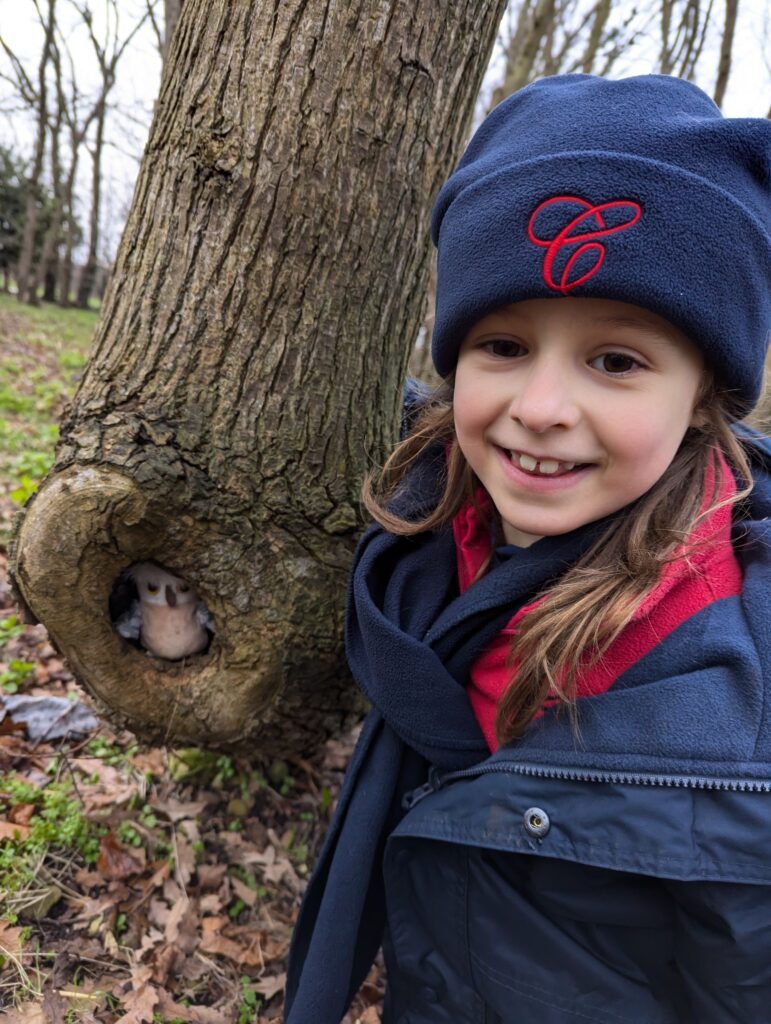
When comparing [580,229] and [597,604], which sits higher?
[580,229]

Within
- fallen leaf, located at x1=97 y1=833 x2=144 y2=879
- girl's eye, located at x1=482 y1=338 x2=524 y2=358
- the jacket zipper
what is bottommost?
fallen leaf, located at x1=97 y1=833 x2=144 y2=879

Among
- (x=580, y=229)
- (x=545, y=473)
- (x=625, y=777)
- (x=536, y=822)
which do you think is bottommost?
(x=536, y=822)

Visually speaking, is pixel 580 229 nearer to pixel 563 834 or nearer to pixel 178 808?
pixel 563 834

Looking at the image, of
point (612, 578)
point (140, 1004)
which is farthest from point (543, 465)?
point (140, 1004)

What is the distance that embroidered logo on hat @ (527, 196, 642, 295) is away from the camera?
46.3 inches

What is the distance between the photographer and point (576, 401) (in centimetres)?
127

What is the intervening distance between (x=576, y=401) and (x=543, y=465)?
6.4 inches

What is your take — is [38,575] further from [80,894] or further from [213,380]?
[80,894]

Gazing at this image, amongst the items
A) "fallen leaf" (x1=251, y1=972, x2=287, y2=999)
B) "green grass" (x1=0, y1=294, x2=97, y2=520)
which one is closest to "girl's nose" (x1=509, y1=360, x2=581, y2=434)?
"green grass" (x1=0, y1=294, x2=97, y2=520)

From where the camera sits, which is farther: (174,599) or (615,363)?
(174,599)

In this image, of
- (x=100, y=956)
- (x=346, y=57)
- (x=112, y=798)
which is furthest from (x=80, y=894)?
(x=346, y=57)

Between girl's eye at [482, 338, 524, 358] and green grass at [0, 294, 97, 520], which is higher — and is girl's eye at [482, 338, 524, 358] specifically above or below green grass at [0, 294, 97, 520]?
above

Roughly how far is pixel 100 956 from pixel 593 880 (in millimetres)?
1661

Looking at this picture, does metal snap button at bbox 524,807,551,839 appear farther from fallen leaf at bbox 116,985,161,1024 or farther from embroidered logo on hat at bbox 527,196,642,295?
fallen leaf at bbox 116,985,161,1024
